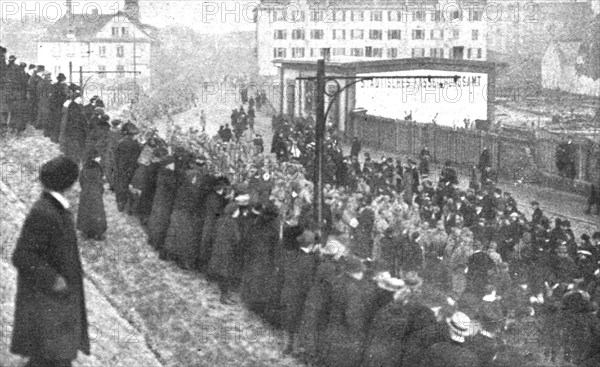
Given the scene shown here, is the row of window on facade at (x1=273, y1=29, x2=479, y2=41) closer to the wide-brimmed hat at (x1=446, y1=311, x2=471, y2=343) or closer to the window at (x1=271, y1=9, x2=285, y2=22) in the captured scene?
the window at (x1=271, y1=9, x2=285, y2=22)

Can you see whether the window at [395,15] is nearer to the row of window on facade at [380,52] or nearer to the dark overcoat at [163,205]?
the row of window on facade at [380,52]

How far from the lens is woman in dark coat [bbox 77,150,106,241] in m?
12.0

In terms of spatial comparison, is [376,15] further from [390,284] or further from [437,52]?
[390,284]

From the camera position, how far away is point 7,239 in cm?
1095

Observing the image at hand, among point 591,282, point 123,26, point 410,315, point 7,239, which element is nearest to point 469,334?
point 410,315

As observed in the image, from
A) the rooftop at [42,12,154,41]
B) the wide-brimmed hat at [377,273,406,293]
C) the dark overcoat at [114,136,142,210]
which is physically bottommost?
the wide-brimmed hat at [377,273,406,293]

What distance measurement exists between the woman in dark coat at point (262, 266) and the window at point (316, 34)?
71343mm

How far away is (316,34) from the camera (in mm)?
81250

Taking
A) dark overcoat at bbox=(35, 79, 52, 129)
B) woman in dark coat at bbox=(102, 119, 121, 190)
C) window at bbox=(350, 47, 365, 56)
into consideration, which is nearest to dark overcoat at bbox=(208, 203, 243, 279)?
woman in dark coat at bbox=(102, 119, 121, 190)

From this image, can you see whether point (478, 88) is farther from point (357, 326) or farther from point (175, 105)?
point (357, 326)

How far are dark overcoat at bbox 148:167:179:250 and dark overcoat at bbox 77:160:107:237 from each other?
2.49 ft

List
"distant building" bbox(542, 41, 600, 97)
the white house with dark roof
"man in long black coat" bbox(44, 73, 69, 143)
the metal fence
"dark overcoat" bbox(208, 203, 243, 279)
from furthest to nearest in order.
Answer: "distant building" bbox(542, 41, 600, 97)
the white house with dark roof
the metal fence
"man in long black coat" bbox(44, 73, 69, 143)
"dark overcoat" bbox(208, 203, 243, 279)

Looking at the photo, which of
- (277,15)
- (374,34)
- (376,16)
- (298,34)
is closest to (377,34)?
(374,34)

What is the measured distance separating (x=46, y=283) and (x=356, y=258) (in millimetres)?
4255
